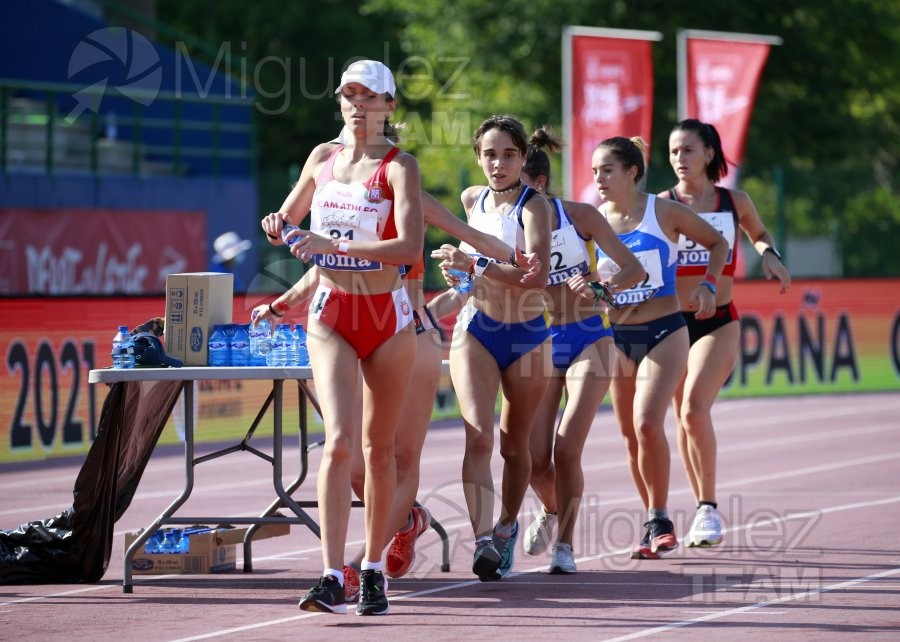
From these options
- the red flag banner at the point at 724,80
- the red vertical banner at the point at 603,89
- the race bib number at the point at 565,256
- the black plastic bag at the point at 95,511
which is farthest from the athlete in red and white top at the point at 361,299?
the red flag banner at the point at 724,80

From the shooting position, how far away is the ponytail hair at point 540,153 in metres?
8.80

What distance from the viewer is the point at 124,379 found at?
8211 mm

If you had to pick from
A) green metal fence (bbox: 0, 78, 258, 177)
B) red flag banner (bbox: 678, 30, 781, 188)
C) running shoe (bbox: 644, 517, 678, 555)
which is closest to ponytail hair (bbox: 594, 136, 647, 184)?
running shoe (bbox: 644, 517, 678, 555)

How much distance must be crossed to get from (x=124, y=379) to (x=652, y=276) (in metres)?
3.22

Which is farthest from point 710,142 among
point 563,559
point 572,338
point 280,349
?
point 280,349

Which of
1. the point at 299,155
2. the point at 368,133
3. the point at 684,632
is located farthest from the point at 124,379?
the point at 299,155

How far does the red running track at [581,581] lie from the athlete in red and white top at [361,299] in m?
0.49

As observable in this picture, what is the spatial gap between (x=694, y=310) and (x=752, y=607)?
9.27ft

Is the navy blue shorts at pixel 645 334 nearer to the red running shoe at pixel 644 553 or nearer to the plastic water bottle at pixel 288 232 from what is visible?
the red running shoe at pixel 644 553

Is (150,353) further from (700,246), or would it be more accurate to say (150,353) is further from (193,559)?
(700,246)

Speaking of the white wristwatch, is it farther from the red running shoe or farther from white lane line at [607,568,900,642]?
the red running shoe

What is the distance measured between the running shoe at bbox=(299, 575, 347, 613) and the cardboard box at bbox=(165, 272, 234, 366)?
6.08ft

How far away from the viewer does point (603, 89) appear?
23453 mm

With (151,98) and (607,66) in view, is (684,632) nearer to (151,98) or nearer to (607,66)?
(607,66)
